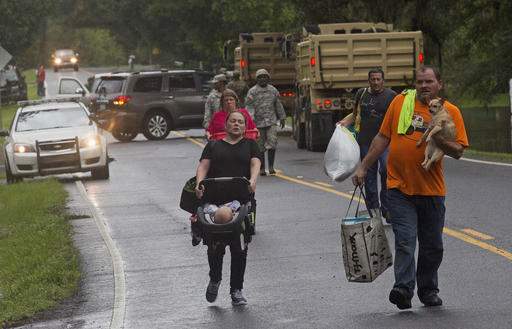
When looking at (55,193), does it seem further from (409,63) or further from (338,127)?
(338,127)

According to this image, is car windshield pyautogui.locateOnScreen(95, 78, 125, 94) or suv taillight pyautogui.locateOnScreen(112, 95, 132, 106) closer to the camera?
suv taillight pyautogui.locateOnScreen(112, 95, 132, 106)

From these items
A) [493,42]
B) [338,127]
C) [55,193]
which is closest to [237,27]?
[493,42]

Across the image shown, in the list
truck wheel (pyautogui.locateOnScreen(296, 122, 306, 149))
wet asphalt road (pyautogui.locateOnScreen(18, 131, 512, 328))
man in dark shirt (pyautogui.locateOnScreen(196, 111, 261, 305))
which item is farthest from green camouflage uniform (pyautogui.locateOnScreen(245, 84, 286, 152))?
man in dark shirt (pyautogui.locateOnScreen(196, 111, 261, 305))

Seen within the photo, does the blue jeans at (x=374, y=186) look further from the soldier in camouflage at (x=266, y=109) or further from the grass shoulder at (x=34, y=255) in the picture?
the soldier in camouflage at (x=266, y=109)

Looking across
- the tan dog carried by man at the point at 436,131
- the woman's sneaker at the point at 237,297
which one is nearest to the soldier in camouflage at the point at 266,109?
the woman's sneaker at the point at 237,297

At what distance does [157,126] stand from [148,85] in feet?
3.97

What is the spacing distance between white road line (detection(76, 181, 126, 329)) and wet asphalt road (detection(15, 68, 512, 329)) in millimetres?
45

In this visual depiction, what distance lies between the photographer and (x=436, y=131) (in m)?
8.99

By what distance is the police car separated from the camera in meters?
25.0

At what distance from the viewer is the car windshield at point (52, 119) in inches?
1021

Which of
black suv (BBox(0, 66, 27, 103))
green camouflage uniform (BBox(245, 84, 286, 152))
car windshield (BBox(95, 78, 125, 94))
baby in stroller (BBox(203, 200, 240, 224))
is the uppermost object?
baby in stroller (BBox(203, 200, 240, 224))

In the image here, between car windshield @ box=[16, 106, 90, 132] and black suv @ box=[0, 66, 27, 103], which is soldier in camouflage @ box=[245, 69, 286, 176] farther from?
black suv @ box=[0, 66, 27, 103]

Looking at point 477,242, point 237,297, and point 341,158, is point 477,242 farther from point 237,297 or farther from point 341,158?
point 237,297

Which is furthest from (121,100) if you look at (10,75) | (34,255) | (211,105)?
(10,75)
